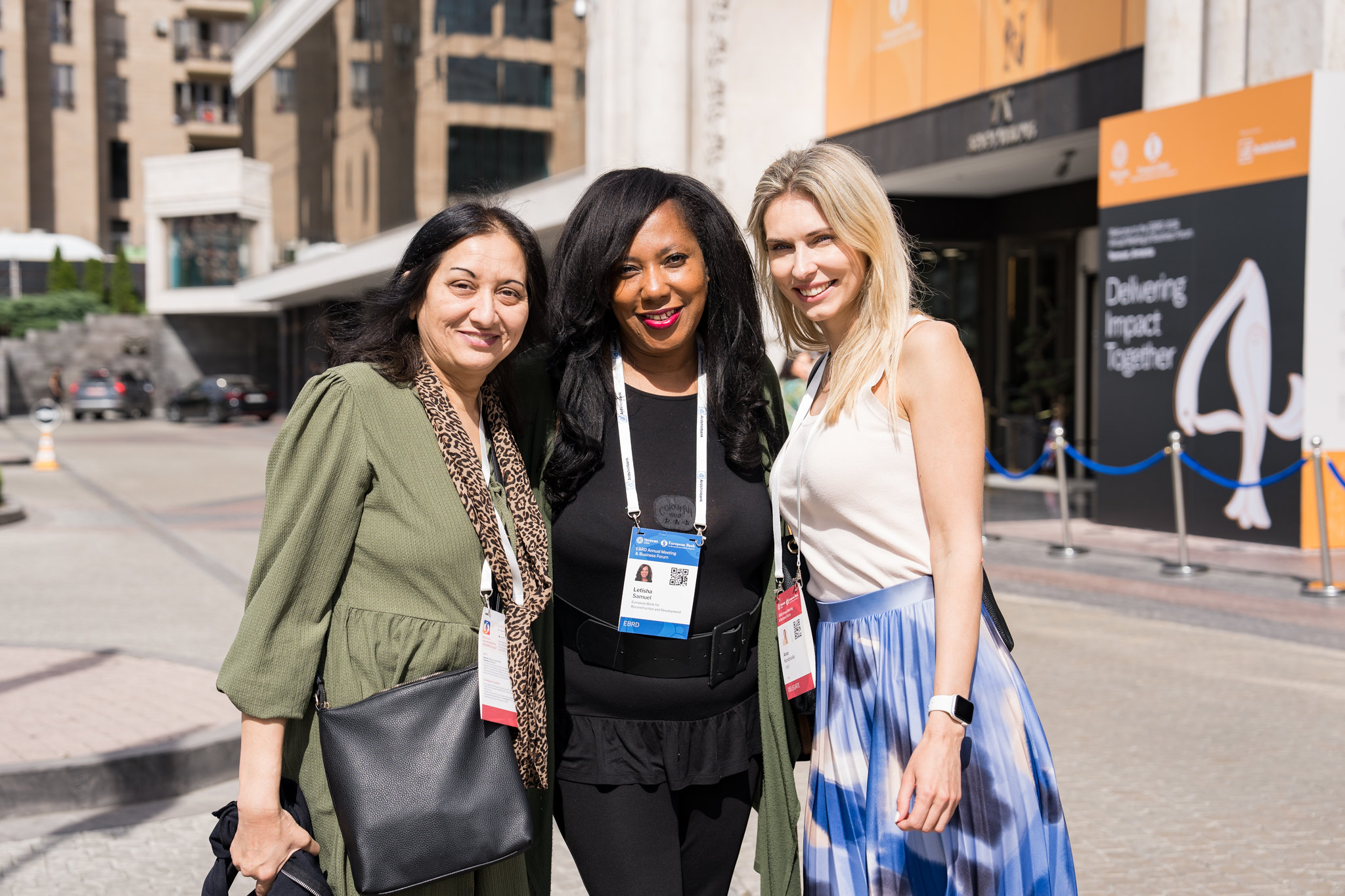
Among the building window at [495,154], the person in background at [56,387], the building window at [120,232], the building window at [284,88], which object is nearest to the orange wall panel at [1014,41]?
the building window at [495,154]

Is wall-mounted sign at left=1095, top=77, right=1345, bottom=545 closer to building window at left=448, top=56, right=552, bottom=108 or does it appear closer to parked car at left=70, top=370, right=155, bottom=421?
building window at left=448, top=56, right=552, bottom=108

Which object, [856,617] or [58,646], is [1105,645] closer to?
[856,617]

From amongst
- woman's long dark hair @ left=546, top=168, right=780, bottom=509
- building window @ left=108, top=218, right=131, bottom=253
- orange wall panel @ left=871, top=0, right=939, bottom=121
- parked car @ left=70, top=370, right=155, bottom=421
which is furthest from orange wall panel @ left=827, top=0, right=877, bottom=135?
building window @ left=108, top=218, right=131, bottom=253

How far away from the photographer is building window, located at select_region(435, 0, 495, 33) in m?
26.5

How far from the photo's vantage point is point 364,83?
1347 inches

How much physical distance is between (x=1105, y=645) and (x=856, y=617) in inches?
212

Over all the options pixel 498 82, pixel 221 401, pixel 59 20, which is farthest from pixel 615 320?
pixel 59 20

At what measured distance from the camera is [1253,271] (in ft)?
35.1

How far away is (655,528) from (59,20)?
71.8 meters

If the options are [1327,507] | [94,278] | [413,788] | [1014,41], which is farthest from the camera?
[94,278]

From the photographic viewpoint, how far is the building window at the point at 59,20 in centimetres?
6238

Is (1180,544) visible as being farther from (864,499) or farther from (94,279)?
(94,279)

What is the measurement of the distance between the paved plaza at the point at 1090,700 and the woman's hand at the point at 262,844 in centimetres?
206

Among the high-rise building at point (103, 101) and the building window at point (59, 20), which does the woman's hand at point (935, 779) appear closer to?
the high-rise building at point (103, 101)
